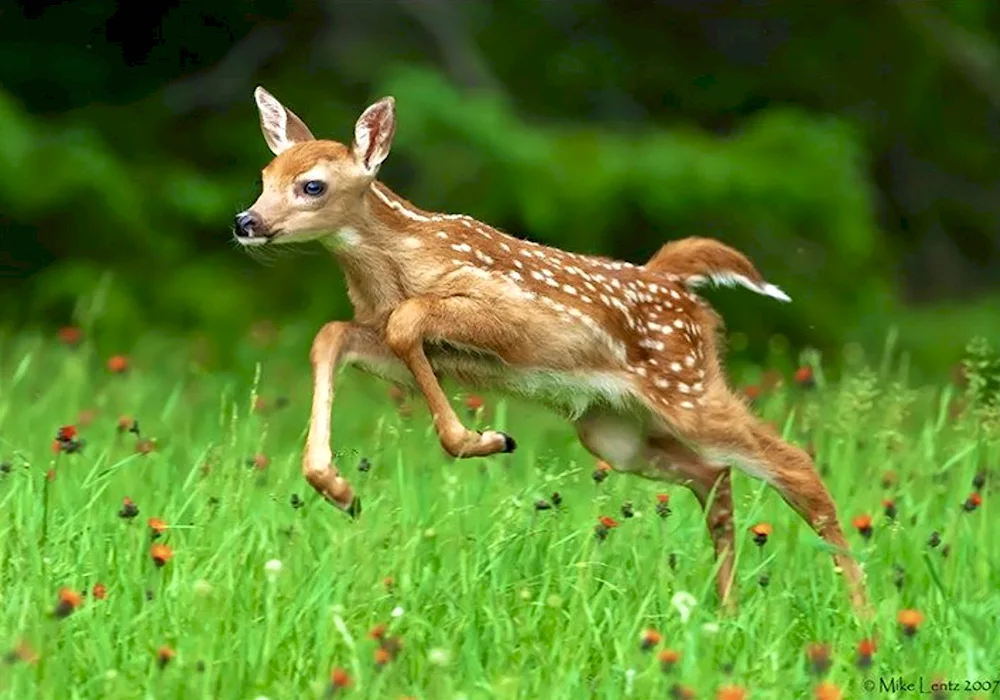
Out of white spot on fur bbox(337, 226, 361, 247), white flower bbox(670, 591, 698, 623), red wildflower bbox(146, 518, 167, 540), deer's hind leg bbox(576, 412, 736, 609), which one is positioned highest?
white flower bbox(670, 591, 698, 623)

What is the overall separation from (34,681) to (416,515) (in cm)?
183

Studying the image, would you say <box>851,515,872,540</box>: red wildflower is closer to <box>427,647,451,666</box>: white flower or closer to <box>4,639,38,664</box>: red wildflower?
<box>427,647,451,666</box>: white flower

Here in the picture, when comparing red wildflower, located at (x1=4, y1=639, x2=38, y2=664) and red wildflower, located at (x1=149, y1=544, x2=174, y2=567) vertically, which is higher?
red wildflower, located at (x1=4, y1=639, x2=38, y2=664)

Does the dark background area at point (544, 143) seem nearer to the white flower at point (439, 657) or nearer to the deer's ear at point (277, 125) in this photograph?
the deer's ear at point (277, 125)

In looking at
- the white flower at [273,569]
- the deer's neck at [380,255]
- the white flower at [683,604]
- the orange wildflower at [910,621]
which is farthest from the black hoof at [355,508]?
the orange wildflower at [910,621]

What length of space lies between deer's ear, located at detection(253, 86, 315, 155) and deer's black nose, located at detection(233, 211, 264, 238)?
1.51ft

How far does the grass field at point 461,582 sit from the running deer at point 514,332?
0.46 feet

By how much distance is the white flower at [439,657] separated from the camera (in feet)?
14.5

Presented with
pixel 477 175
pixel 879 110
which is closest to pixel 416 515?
pixel 477 175

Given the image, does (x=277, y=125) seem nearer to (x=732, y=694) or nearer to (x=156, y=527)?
(x=156, y=527)

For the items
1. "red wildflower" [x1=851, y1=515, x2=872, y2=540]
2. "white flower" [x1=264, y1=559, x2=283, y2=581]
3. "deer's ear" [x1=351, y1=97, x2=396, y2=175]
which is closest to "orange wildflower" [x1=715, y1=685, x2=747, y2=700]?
"white flower" [x1=264, y1=559, x2=283, y2=581]

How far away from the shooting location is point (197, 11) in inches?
540

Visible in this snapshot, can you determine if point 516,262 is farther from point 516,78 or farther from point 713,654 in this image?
point 516,78

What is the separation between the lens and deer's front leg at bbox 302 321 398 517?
5359 millimetres
